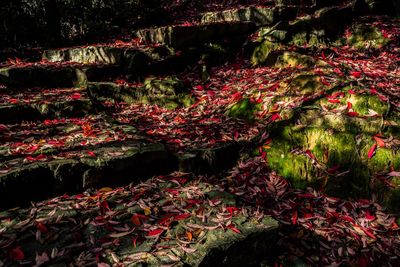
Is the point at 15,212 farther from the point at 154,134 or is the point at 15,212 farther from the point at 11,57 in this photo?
the point at 11,57

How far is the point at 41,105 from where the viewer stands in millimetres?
4996

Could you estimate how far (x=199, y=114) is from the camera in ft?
18.5

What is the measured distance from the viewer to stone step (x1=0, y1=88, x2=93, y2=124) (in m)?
4.78

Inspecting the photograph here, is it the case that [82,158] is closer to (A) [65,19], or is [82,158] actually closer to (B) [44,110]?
(B) [44,110]

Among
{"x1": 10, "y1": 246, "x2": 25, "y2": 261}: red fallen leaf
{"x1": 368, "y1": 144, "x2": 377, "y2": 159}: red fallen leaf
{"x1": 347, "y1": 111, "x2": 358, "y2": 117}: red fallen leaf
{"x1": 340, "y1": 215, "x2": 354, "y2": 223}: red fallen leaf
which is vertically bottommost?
{"x1": 340, "y1": 215, "x2": 354, "y2": 223}: red fallen leaf

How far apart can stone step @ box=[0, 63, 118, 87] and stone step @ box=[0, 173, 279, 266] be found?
391cm

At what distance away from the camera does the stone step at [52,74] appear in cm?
622

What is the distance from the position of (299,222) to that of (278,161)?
3.28ft

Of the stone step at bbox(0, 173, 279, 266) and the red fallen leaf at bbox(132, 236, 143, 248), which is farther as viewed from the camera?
the red fallen leaf at bbox(132, 236, 143, 248)

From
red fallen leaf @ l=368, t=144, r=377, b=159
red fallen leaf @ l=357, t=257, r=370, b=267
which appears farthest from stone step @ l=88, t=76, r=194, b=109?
red fallen leaf @ l=357, t=257, r=370, b=267

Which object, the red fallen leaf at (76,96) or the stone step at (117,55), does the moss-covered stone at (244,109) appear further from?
the red fallen leaf at (76,96)

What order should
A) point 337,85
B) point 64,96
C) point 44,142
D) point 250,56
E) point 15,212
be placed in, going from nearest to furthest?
1. point 15,212
2. point 44,142
3. point 337,85
4. point 64,96
5. point 250,56

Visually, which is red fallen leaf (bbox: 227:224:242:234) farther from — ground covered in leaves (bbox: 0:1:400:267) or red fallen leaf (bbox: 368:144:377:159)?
red fallen leaf (bbox: 368:144:377:159)

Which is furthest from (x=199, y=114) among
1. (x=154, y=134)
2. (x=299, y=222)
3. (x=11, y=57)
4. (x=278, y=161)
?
(x=11, y=57)
